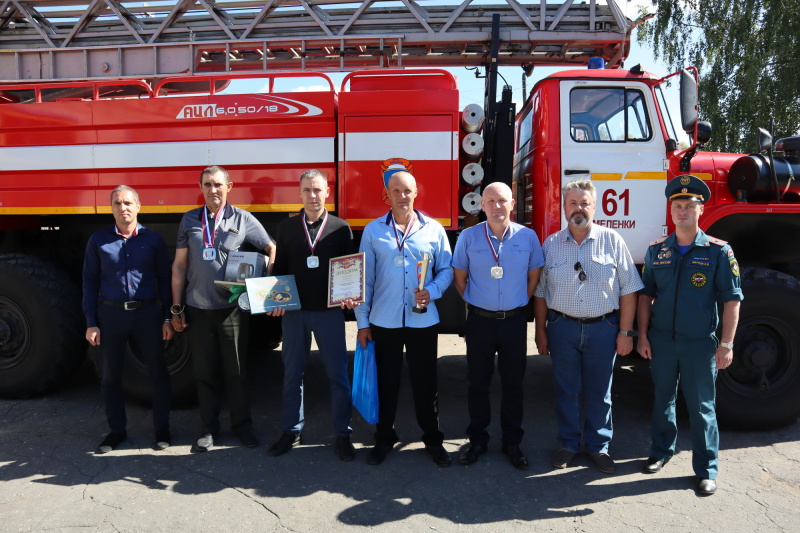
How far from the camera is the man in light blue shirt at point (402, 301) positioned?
135 inches

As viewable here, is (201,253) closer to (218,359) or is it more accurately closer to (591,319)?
(218,359)

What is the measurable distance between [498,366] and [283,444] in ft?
5.13

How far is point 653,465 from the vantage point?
345 centimetres

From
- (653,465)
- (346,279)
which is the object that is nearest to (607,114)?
(346,279)

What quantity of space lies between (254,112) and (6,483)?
2.94 metres

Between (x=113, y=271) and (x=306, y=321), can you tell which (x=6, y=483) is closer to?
(x=113, y=271)

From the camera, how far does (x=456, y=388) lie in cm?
510

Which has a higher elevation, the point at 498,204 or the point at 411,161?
the point at 411,161

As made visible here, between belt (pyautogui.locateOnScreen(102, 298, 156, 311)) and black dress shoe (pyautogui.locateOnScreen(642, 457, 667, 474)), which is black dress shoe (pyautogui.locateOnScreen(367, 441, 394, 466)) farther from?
belt (pyautogui.locateOnScreen(102, 298, 156, 311))

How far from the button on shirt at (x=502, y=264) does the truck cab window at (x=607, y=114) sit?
124cm

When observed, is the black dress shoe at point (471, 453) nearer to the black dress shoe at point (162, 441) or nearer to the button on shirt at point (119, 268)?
the black dress shoe at point (162, 441)

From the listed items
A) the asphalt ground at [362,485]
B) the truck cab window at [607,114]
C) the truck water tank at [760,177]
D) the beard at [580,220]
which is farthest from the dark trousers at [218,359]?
the truck water tank at [760,177]

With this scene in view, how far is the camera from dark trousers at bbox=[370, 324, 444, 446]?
3.48 metres

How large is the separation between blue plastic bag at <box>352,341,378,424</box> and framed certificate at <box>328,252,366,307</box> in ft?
1.12
